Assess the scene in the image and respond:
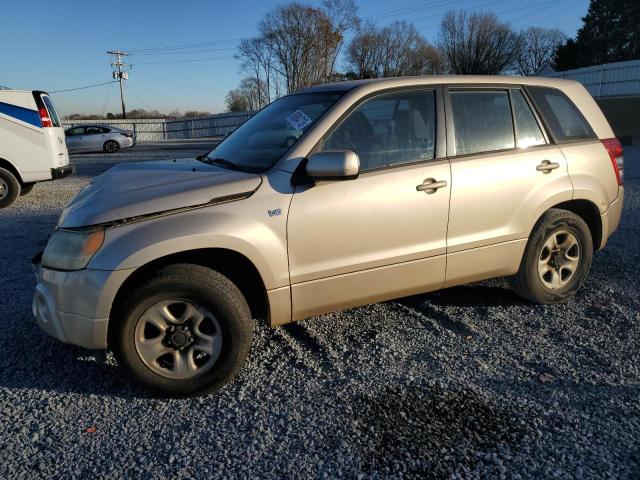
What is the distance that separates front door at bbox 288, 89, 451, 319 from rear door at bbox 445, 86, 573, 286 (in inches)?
5.9

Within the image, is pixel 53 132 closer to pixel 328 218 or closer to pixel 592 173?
pixel 328 218

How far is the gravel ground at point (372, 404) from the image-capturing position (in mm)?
2402

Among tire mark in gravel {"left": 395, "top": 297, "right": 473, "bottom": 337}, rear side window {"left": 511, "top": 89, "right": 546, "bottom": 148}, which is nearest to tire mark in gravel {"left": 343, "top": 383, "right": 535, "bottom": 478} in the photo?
tire mark in gravel {"left": 395, "top": 297, "right": 473, "bottom": 337}

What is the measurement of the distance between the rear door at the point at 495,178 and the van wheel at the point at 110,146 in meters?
22.7

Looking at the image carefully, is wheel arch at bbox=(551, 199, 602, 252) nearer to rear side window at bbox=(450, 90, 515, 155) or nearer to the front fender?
rear side window at bbox=(450, 90, 515, 155)

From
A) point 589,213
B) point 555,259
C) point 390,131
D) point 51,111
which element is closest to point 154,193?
point 390,131

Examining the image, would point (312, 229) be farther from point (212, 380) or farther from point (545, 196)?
point (545, 196)

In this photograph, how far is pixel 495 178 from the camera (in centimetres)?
363

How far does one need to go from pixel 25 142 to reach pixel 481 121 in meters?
8.44

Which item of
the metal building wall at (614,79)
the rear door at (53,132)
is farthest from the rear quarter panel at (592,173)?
the metal building wall at (614,79)

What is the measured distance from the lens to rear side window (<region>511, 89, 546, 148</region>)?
3877 millimetres

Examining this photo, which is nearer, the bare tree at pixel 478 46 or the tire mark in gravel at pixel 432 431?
the tire mark in gravel at pixel 432 431

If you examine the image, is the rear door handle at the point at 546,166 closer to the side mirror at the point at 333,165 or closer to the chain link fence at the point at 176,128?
the side mirror at the point at 333,165

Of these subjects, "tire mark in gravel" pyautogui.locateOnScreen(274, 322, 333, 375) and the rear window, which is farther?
the rear window
